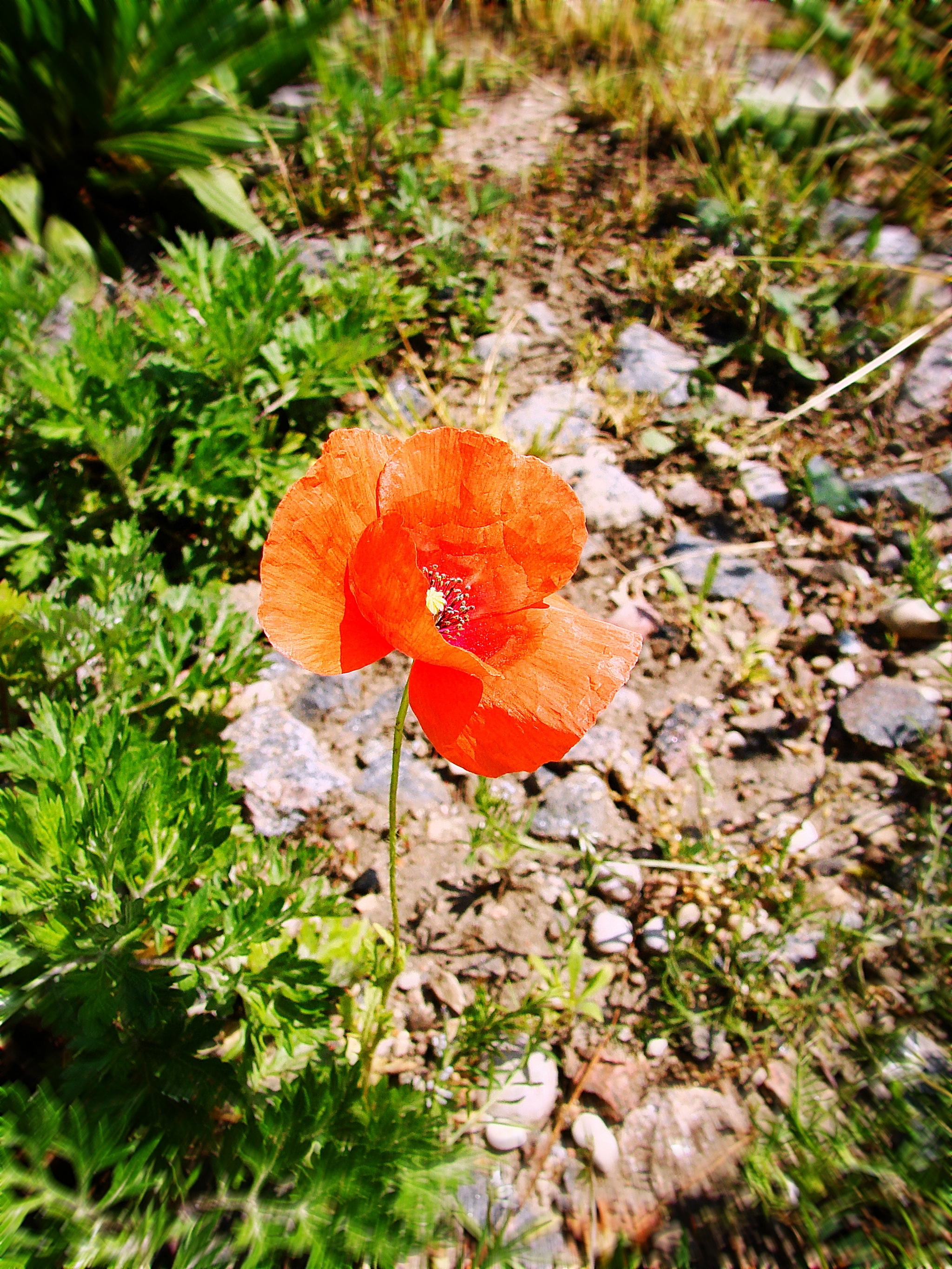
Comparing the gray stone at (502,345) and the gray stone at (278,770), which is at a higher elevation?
the gray stone at (502,345)

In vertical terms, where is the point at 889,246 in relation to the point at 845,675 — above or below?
above

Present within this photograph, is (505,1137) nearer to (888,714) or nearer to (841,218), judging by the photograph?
(888,714)

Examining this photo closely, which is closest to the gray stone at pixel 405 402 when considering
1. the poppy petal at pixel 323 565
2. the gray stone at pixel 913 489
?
the gray stone at pixel 913 489

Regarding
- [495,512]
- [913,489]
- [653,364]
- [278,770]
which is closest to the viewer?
[495,512]

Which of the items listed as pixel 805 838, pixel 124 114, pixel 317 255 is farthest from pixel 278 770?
pixel 124 114

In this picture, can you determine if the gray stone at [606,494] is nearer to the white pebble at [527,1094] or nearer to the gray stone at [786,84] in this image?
the white pebble at [527,1094]

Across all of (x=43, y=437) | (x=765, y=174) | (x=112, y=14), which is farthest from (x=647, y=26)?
(x=43, y=437)

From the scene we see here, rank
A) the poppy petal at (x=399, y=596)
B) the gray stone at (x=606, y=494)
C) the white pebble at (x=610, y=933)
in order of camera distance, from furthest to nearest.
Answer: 1. the gray stone at (x=606, y=494)
2. the white pebble at (x=610, y=933)
3. the poppy petal at (x=399, y=596)
